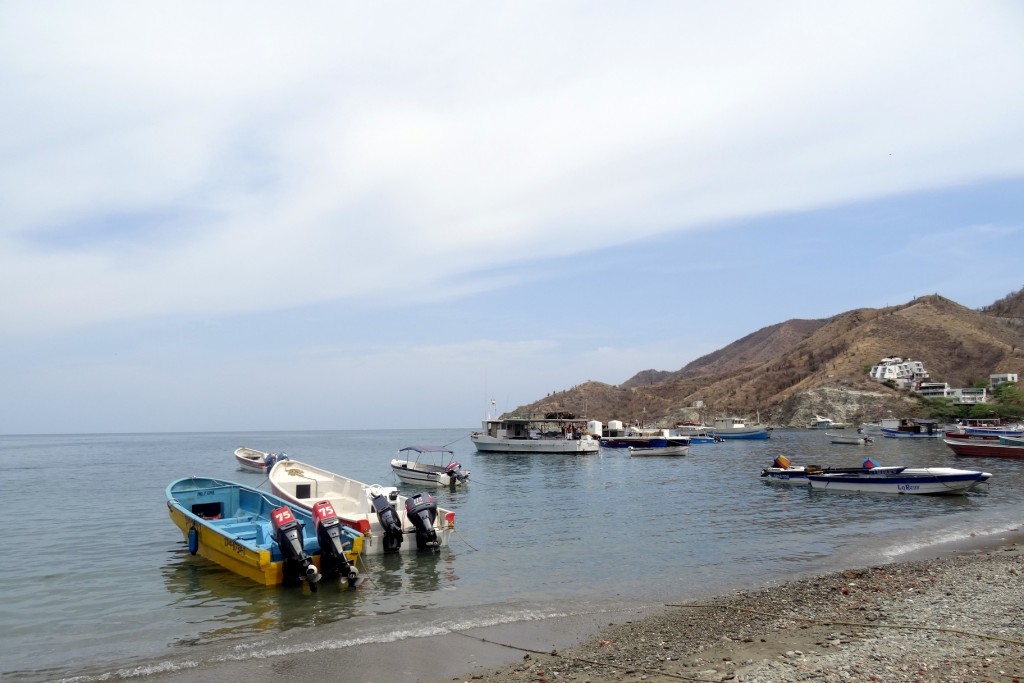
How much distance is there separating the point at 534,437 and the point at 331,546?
60.7m

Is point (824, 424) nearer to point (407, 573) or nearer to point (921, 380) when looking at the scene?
point (921, 380)

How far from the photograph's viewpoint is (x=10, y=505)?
39.7 meters

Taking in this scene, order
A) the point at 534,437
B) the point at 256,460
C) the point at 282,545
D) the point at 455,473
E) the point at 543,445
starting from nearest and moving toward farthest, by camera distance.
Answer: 1. the point at 282,545
2. the point at 455,473
3. the point at 256,460
4. the point at 543,445
5. the point at 534,437

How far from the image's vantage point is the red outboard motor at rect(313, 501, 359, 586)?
54.1 ft

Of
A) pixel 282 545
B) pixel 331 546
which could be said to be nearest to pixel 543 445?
pixel 331 546

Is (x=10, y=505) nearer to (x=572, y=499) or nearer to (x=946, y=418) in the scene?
(x=572, y=499)

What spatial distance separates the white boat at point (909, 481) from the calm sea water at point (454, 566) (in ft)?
3.36

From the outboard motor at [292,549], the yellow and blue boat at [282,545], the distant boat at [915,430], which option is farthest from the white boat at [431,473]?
the distant boat at [915,430]

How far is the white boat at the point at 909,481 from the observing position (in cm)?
3384

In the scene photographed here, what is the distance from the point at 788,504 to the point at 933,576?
58.3ft

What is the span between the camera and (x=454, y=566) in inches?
771

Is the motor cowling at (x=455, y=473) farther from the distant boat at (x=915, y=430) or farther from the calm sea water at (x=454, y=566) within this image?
the distant boat at (x=915, y=430)

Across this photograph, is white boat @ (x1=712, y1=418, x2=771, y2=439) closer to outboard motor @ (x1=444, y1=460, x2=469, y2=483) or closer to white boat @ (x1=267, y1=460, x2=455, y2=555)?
outboard motor @ (x1=444, y1=460, x2=469, y2=483)

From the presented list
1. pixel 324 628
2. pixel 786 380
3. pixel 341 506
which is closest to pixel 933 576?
pixel 324 628
